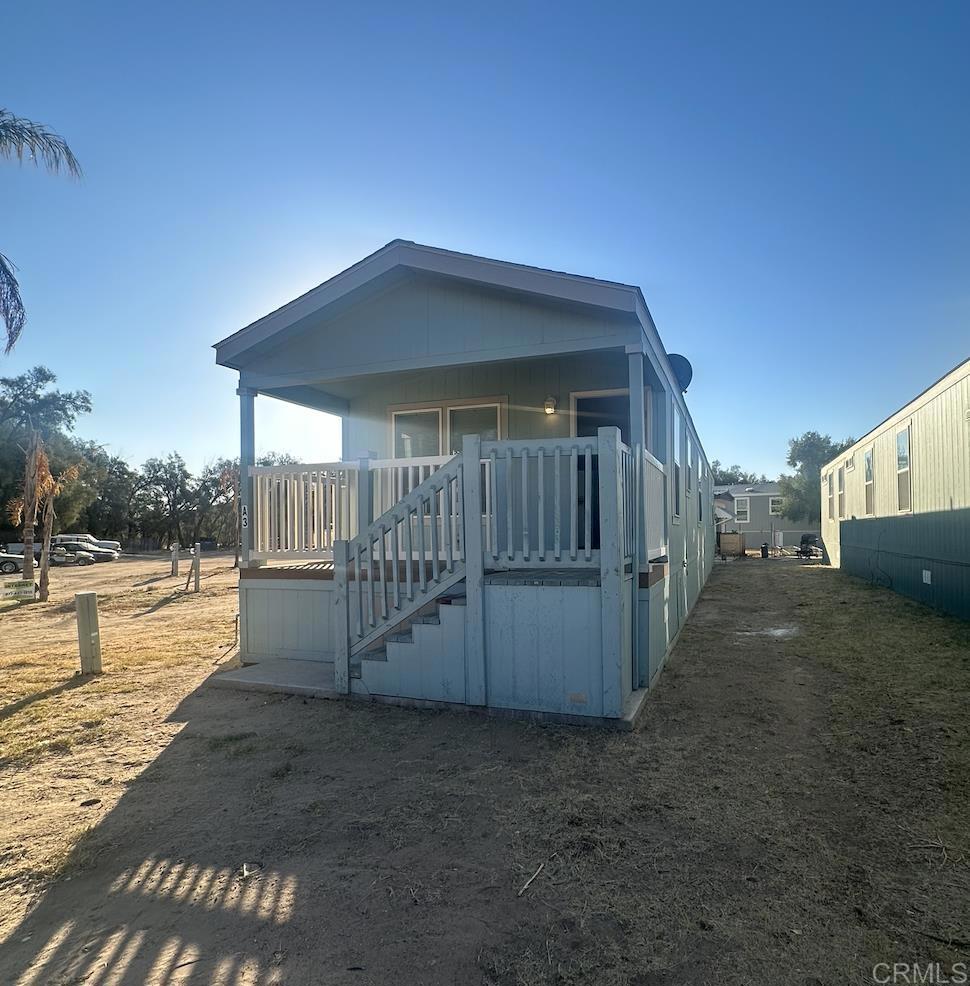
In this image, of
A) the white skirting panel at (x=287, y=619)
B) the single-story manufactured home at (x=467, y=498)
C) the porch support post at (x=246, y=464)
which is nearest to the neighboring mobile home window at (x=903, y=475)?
the single-story manufactured home at (x=467, y=498)

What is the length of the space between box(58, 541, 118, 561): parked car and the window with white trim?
3550cm

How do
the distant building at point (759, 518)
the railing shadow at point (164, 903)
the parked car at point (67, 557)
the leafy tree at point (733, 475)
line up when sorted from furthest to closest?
1. the leafy tree at point (733, 475)
2. the distant building at point (759, 518)
3. the parked car at point (67, 557)
4. the railing shadow at point (164, 903)

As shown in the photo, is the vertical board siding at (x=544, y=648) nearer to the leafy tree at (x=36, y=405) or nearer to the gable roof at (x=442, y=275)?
the gable roof at (x=442, y=275)

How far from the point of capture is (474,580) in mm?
4977

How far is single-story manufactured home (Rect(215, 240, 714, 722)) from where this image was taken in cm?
484

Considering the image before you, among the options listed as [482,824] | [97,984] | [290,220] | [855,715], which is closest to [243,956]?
[97,984]

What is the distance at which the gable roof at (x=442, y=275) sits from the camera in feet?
17.5

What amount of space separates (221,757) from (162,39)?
27.9 feet

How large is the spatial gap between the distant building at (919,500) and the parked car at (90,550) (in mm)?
35391

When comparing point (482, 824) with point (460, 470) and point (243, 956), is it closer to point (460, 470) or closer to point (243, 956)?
point (243, 956)

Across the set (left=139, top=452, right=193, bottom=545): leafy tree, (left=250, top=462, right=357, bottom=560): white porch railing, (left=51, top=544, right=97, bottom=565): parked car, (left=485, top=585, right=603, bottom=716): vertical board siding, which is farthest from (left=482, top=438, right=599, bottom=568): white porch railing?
(left=139, top=452, right=193, bottom=545): leafy tree

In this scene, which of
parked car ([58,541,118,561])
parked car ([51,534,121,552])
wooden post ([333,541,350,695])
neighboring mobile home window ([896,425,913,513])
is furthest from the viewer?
parked car ([51,534,121,552])

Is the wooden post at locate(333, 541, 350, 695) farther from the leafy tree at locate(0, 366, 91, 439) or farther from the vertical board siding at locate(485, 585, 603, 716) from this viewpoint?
the leafy tree at locate(0, 366, 91, 439)

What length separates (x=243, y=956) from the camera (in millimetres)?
2182
